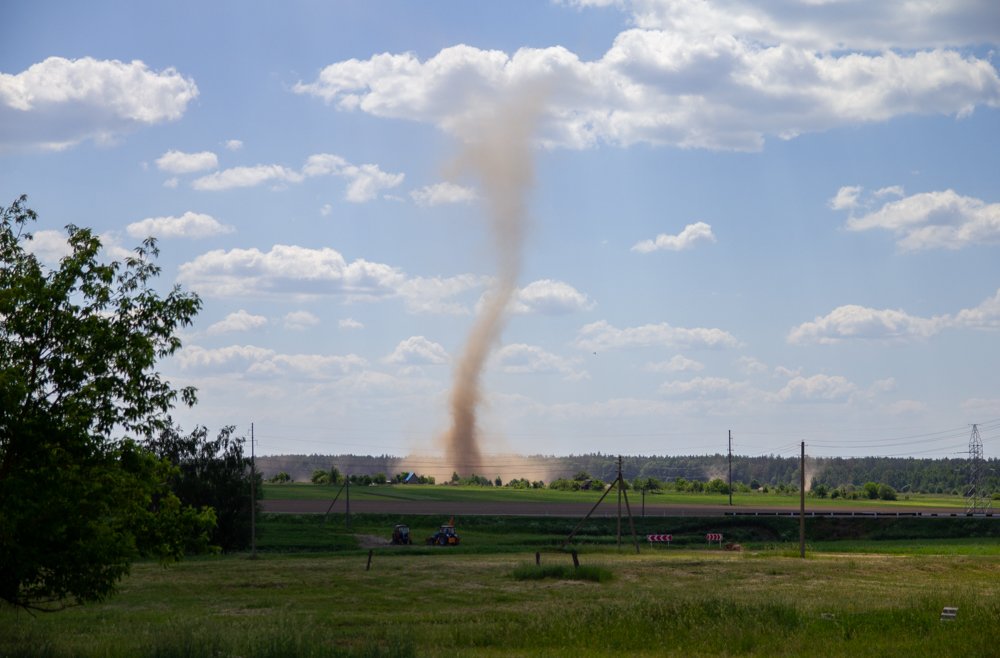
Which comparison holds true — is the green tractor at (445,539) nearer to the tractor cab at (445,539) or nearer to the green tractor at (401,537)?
the tractor cab at (445,539)

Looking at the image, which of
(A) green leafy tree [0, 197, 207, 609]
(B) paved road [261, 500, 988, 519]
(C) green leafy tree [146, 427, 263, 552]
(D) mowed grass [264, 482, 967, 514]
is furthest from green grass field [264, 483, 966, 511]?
(A) green leafy tree [0, 197, 207, 609]

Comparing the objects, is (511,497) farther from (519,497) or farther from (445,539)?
(445,539)

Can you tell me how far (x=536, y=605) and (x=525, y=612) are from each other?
10.4ft

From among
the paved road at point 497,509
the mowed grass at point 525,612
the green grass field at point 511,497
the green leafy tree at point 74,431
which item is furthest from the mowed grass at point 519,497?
the green leafy tree at point 74,431

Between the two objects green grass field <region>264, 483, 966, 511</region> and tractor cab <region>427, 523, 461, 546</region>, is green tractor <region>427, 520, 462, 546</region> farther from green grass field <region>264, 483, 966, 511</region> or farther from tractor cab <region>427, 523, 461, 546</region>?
green grass field <region>264, 483, 966, 511</region>

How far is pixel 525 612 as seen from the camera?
39375 millimetres

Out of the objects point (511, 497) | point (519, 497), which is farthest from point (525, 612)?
point (519, 497)

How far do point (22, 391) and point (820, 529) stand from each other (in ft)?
311

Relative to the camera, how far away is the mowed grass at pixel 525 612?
2902 cm

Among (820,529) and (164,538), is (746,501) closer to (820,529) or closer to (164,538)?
(820,529)

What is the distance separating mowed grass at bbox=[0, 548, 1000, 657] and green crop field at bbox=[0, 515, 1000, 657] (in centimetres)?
10

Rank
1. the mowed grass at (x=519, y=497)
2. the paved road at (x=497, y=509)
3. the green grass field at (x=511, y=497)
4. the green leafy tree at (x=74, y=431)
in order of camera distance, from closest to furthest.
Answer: the green leafy tree at (x=74, y=431) < the paved road at (x=497, y=509) < the mowed grass at (x=519, y=497) < the green grass field at (x=511, y=497)

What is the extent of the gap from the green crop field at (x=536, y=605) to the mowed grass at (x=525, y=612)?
98 millimetres

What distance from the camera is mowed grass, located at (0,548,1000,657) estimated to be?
95.2 feet
